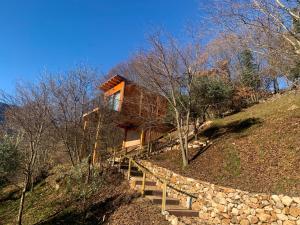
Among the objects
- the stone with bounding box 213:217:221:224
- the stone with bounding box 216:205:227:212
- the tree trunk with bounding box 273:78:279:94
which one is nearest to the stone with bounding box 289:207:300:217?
the stone with bounding box 216:205:227:212

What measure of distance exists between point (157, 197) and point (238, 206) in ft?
11.4

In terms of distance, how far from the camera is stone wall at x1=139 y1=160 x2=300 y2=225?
8.44 metres

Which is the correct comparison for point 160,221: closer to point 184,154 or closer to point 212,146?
point 184,154

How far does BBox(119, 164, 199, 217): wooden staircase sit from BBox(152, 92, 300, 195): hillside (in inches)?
52.7

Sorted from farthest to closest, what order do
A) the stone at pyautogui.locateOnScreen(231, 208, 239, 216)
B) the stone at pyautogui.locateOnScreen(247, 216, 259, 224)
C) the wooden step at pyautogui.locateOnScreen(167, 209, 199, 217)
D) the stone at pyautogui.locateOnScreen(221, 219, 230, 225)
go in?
the wooden step at pyautogui.locateOnScreen(167, 209, 199, 217)
the stone at pyautogui.locateOnScreen(221, 219, 230, 225)
the stone at pyautogui.locateOnScreen(231, 208, 239, 216)
the stone at pyautogui.locateOnScreen(247, 216, 259, 224)

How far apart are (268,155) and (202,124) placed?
383 inches

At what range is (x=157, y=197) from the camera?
11922 millimetres

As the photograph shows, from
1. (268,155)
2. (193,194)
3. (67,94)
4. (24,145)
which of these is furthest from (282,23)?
(24,145)

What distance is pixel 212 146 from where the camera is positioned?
16141mm

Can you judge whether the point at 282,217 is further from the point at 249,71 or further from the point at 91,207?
the point at 249,71

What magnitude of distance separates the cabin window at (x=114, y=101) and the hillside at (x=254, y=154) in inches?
176

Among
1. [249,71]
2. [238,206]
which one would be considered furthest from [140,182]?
[249,71]

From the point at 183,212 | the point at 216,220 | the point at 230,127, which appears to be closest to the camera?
the point at 216,220

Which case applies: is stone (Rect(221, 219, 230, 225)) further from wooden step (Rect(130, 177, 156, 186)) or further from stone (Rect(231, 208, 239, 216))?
wooden step (Rect(130, 177, 156, 186))
